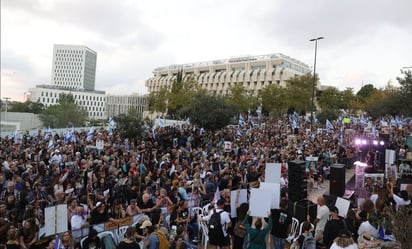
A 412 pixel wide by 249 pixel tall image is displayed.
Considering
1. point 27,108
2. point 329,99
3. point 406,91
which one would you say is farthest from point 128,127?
point 27,108

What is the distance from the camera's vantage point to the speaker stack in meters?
9.84

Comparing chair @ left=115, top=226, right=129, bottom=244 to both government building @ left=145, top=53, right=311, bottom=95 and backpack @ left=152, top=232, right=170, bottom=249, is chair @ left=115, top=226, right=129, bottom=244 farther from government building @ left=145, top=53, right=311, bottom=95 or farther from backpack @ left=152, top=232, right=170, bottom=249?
government building @ left=145, top=53, right=311, bottom=95

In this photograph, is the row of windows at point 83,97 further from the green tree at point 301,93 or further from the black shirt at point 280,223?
the black shirt at point 280,223

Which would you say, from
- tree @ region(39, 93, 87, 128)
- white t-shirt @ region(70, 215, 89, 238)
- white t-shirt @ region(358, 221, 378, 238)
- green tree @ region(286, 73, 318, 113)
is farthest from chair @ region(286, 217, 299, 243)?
tree @ region(39, 93, 87, 128)

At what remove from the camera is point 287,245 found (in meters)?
7.42

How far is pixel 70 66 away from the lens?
186 m

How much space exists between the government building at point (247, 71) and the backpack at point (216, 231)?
259 ft

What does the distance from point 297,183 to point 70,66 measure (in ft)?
638

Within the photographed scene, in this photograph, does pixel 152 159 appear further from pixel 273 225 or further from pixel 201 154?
pixel 273 225

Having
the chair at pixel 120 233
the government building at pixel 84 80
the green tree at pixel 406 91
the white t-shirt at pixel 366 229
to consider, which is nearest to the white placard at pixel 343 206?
the white t-shirt at pixel 366 229

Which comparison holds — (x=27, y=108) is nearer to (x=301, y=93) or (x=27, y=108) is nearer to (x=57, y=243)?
(x=301, y=93)

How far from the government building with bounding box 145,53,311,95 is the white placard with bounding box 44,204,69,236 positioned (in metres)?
80.2

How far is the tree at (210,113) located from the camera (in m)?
27.2

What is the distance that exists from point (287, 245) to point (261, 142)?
15.8 metres
